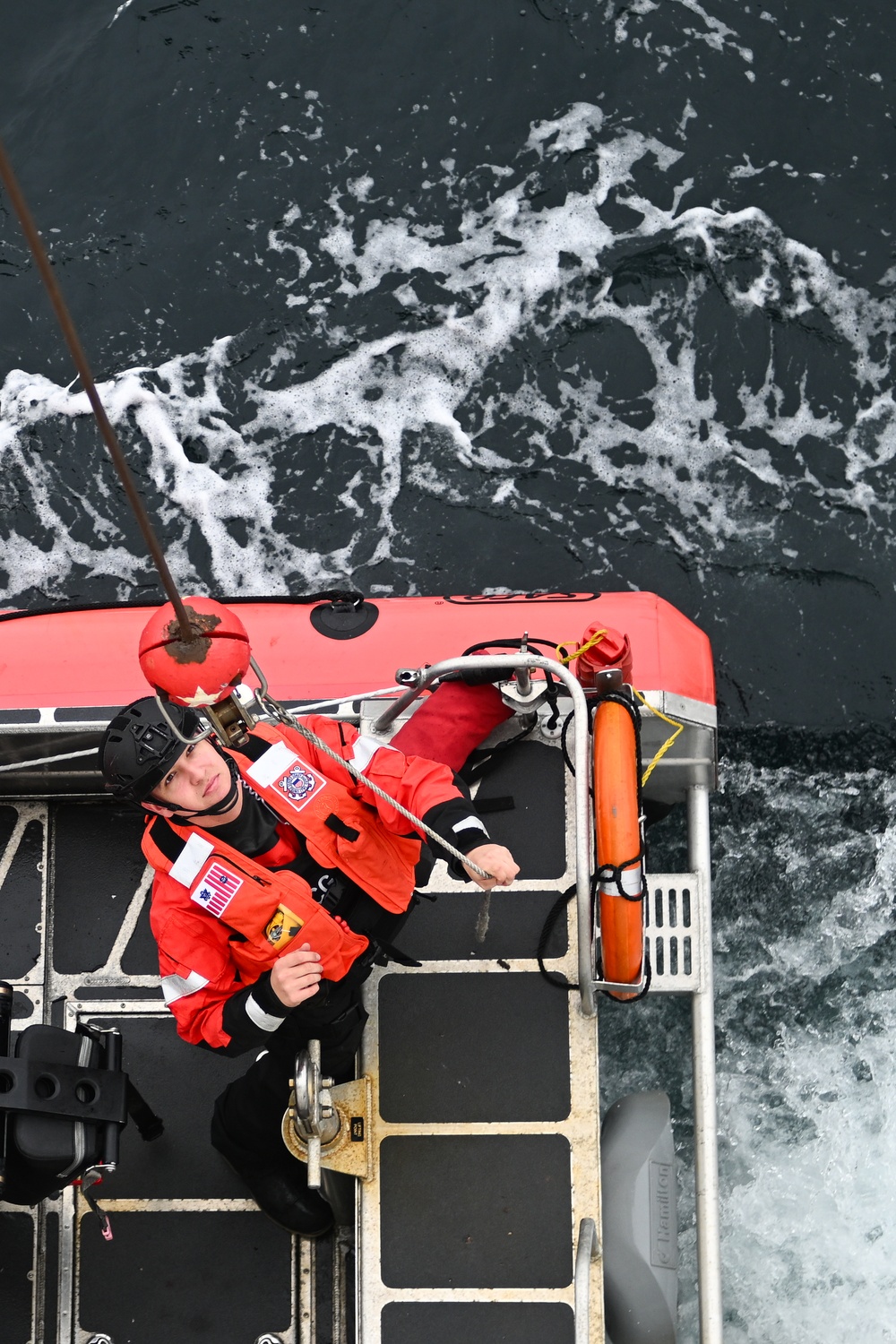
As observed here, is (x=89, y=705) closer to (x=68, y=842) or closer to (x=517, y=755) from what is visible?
(x=68, y=842)

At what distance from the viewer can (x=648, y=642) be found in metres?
3.97

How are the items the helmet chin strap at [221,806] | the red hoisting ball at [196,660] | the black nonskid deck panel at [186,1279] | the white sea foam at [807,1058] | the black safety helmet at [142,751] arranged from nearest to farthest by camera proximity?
the red hoisting ball at [196,660], the black safety helmet at [142,751], the helmet chin strap at [221,806], the black nonskid deck panel at [186,1279], the white sea foam at [807,1058]

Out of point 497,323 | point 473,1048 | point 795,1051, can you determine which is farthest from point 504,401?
point 473,1048

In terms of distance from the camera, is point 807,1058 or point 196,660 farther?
point 807,1058

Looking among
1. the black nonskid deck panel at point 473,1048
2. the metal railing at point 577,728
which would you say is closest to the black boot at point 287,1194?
the black nonskid deck panel at point 473,1048

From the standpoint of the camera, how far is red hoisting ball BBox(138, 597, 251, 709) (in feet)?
7.70

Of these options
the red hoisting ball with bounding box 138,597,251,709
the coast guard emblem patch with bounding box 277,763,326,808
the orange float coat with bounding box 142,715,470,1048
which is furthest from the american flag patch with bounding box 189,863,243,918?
the red hoisting ball with bounding box 138,597,251,709

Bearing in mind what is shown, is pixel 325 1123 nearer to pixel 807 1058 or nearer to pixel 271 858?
pixel 271 858

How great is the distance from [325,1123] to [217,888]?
2.47 feet

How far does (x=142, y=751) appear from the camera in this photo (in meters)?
2.46

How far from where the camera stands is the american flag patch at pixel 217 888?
260 cm

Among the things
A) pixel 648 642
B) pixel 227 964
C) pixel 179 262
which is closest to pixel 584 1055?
pixel 227 964

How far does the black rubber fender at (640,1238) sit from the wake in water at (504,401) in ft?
8.21

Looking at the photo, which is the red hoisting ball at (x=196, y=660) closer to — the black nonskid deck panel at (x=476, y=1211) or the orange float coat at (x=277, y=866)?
the orange float coat at (x=277, y=866)
